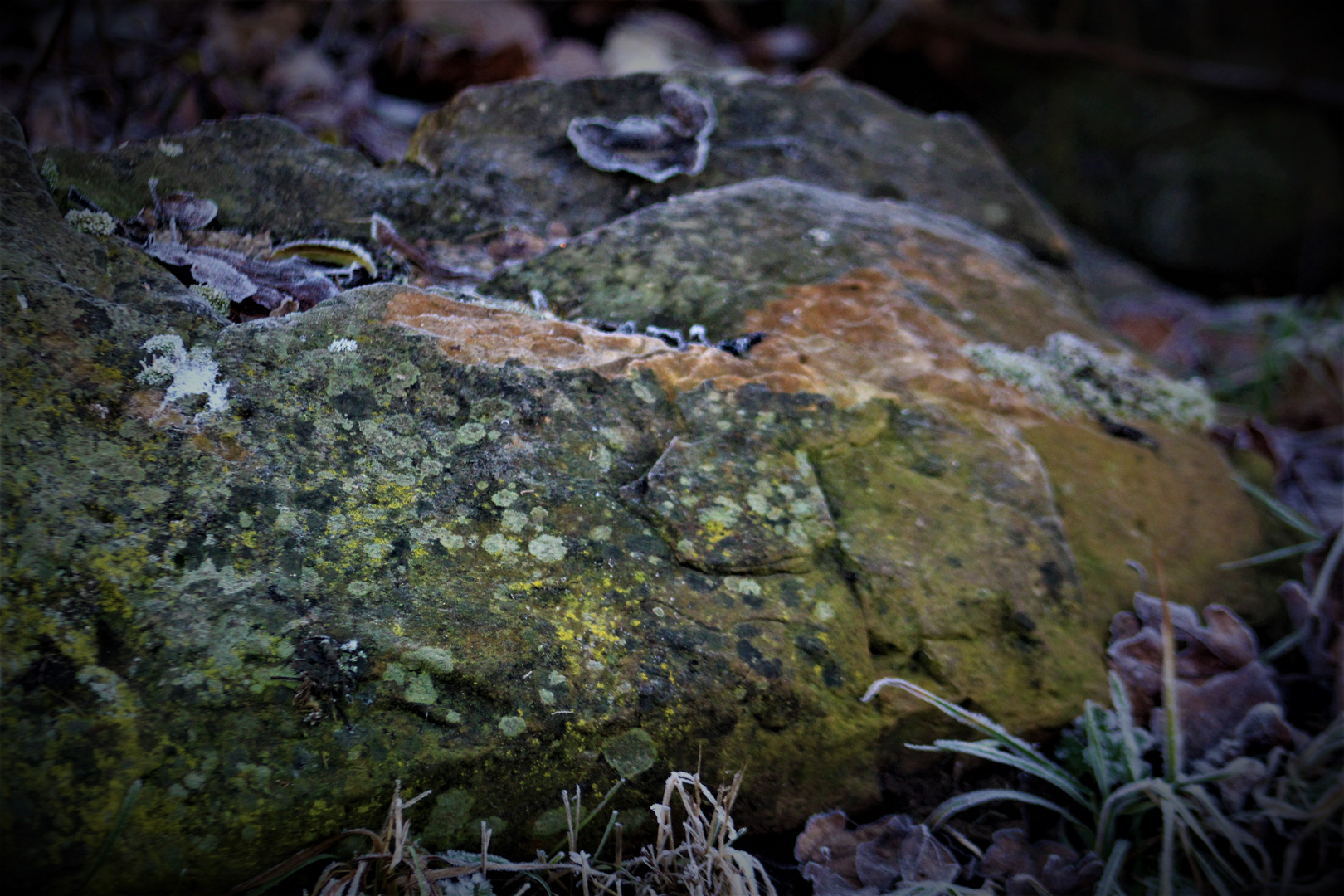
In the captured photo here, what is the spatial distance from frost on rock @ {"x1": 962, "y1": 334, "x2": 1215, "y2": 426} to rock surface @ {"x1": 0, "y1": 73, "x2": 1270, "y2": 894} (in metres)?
0.14

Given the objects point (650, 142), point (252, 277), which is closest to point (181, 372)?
point (252, 277)

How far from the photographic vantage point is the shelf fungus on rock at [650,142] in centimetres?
245

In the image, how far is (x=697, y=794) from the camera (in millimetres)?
1343

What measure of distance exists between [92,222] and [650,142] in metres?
1.60

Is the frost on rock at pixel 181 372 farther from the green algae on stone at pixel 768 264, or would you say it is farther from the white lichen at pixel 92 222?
the green algae on stone at pixel 768 264

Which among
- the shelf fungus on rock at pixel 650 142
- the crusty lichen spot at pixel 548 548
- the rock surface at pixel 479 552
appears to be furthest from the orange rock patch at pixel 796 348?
the shelf fungus on rock at pixel 650 142

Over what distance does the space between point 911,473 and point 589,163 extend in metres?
1.44

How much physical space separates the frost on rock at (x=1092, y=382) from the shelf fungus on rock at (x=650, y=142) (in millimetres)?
1131

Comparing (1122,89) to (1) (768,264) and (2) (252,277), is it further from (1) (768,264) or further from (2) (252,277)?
(2) (252,277)

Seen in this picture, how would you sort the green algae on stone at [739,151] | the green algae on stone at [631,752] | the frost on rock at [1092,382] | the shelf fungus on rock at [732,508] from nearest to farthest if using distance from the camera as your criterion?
1. the green algae on stone at [631,752]
2. the shelf fungus on rock at [732,508]
3. the frost on rock at [1092,382]
4. the green algae on stone at [739,151]

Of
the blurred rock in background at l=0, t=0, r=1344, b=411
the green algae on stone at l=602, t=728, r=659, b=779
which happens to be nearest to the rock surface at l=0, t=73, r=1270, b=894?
the green algae on stone at l=602, t=728, r=659, b=779

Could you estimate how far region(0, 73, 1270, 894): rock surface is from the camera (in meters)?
1.13

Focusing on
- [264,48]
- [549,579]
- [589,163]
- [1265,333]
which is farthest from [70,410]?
[1265,333]

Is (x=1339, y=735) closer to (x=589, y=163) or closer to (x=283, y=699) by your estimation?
(x=283, y=699)
